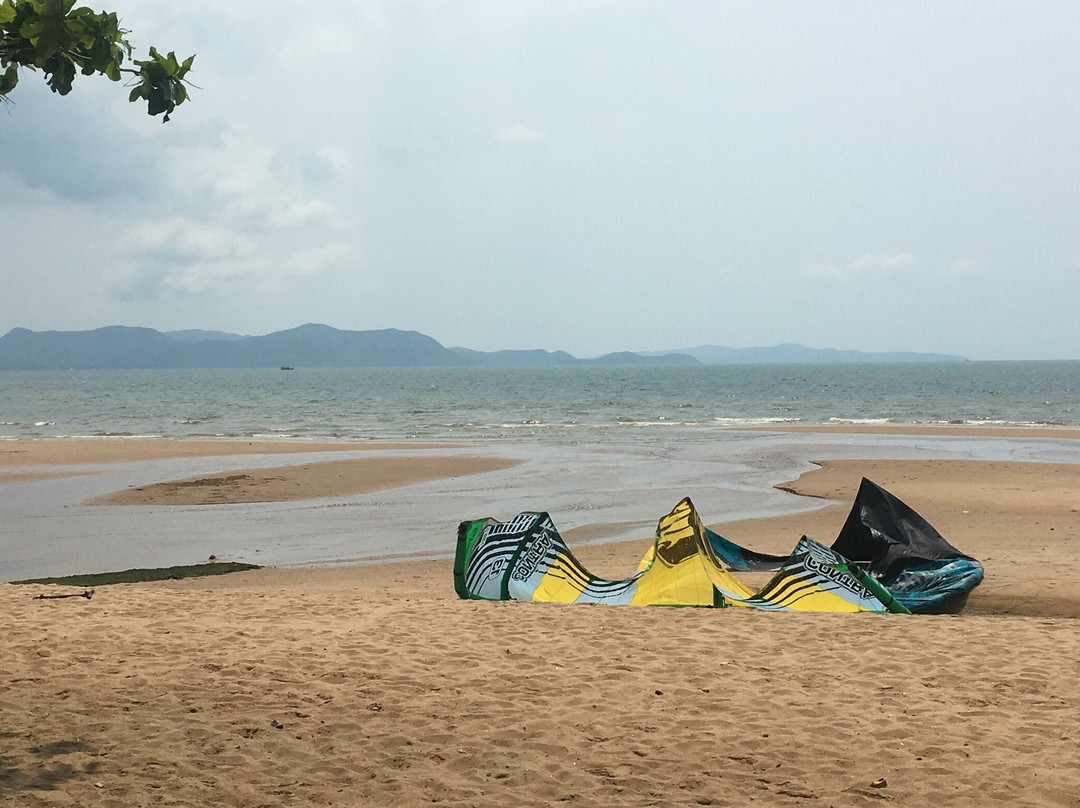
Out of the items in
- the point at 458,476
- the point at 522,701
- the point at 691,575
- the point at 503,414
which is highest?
the point at 503,414

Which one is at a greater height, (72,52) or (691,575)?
(72,52)

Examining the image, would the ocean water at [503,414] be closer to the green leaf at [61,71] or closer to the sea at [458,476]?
the sea at [458,476]

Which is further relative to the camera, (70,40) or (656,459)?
(656,459)

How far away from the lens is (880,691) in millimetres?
6801

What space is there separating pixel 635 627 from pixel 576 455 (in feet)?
71.6

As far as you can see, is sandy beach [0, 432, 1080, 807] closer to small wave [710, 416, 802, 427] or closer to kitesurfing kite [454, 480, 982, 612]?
kitesurfing kite [454, 480, 982, 612]

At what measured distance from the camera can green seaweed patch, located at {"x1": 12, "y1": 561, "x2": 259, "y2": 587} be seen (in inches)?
465

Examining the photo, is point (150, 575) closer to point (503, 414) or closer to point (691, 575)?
point (691, 575)

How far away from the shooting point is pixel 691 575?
10.1 meters

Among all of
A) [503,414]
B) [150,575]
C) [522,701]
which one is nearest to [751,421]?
[503,414]

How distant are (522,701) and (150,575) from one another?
7605mm

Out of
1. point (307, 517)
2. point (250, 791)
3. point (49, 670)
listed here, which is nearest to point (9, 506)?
point (307, 517)

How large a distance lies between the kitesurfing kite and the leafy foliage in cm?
704

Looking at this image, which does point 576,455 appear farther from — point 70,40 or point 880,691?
point 70,40
